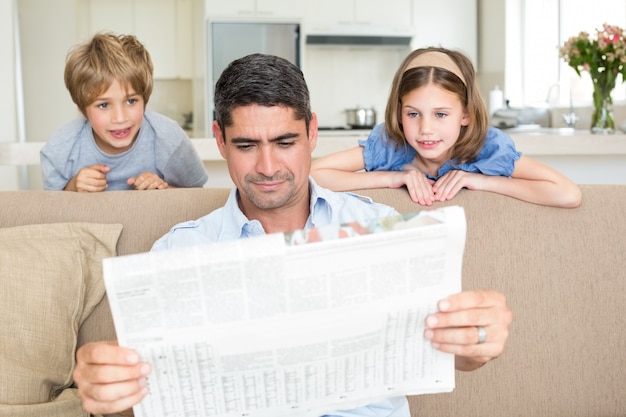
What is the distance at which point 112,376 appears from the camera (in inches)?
38.5

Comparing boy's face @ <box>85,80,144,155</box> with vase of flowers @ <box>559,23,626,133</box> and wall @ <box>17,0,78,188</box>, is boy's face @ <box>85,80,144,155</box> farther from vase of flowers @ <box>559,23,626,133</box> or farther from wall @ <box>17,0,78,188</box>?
wall @ <box>17,0,78,188</box>

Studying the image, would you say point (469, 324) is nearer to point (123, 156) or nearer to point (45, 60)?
point (123, 156)

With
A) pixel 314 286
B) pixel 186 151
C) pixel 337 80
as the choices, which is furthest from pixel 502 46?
pixel 314 286

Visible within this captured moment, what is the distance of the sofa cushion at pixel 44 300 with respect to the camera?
146 centimetres

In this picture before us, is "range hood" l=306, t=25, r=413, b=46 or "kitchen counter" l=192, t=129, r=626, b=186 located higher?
"range hood" l=306, t=25, r=413, b=46

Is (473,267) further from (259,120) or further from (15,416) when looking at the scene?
(15,416)

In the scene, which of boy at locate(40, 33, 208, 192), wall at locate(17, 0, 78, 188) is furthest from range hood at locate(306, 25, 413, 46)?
boy at locate(40, 33, 208, 192)

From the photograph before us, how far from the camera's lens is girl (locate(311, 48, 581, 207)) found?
1772 mm

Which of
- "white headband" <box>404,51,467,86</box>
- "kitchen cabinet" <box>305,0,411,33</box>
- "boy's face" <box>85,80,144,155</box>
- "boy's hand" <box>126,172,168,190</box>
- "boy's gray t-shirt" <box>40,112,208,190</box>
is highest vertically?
"kitchen cabinet" <box>305,0,411,33</box>

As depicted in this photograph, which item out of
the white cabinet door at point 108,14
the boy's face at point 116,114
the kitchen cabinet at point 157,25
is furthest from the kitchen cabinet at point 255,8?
the boy's face at point 116,114

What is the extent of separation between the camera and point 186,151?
7.79ft

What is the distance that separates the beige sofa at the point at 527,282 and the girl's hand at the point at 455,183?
0.08ft

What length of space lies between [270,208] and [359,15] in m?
5.20

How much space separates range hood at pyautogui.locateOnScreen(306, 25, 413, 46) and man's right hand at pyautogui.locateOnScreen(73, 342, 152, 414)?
5.49 m
